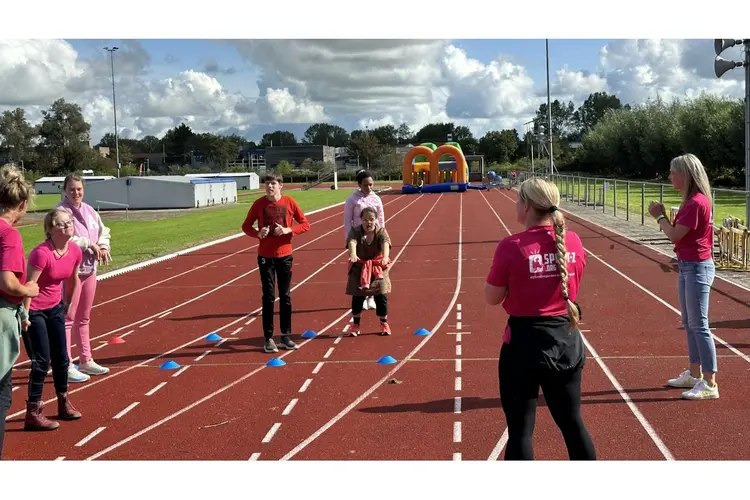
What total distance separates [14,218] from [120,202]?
158ft

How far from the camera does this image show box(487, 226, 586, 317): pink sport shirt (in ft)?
12.9

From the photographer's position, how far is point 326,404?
6551 millimetres

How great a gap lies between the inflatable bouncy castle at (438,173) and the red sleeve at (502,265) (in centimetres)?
4879

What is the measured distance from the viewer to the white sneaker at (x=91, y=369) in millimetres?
7871

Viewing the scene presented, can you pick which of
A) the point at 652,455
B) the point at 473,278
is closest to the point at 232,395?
the point at 652,455

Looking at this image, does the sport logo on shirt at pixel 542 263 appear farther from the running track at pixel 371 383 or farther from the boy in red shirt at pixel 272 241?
the boy in red shirt at pixel 272 241

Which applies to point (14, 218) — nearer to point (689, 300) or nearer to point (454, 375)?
point (454, 375)

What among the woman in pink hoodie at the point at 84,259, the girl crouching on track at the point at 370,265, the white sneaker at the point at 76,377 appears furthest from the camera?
the girl crouching on track at the point at 370,265

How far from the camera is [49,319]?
19.8 ft

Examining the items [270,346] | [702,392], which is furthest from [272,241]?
[702,392]

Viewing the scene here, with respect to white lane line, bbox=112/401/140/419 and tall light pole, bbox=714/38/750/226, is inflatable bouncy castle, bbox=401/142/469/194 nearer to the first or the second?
tall light pole, bbox=714/38/750/226

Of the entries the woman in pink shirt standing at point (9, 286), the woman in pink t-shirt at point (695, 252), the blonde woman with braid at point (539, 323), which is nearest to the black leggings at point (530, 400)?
the blonde woman with braid at point (539, 323)

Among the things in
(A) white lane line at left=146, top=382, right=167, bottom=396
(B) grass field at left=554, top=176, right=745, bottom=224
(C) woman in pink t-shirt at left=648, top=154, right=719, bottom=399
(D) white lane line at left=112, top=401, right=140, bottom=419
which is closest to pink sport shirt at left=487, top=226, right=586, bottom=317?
(C) woman in pink t-shirt at left=648, top=154, right=719, bottom=399

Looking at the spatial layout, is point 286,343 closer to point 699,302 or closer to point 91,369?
point 91,369
